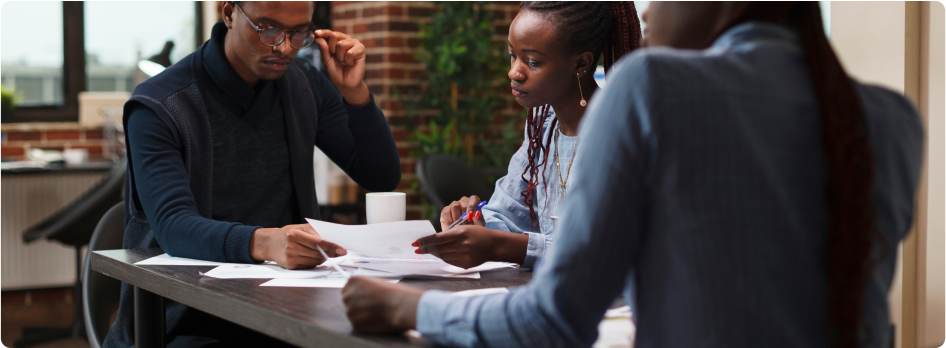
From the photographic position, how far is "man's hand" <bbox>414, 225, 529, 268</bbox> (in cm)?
118

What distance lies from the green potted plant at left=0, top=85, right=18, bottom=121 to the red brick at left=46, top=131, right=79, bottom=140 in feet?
0.73

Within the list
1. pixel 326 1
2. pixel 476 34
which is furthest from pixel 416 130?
pixel 326 1

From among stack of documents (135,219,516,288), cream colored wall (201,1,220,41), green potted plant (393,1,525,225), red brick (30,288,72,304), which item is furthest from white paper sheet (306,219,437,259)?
cream colored wall (201,1,220,41)

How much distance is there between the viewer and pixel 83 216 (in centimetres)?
332

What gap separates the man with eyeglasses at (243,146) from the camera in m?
1.40

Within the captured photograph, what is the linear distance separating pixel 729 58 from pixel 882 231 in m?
0.22

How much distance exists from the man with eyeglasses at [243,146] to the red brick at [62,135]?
317cm

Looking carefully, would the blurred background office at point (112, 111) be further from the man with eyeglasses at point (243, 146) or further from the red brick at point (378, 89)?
the man with eyeglasses at point (243, 146)

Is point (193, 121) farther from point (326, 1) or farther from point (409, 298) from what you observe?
point (326, 1)

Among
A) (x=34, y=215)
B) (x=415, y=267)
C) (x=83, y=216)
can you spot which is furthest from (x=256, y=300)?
(x=34, y=215)

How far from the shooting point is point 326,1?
4.46 m

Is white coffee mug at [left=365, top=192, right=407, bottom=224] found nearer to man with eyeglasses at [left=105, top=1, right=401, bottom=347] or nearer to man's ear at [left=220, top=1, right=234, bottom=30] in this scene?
man with eyeglasses at [left=105, top=1, right=401, bottom=347]

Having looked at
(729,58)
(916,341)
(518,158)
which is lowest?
(916,341)

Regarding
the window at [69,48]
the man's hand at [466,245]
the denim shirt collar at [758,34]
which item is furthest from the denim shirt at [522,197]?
the window at [69,48]
